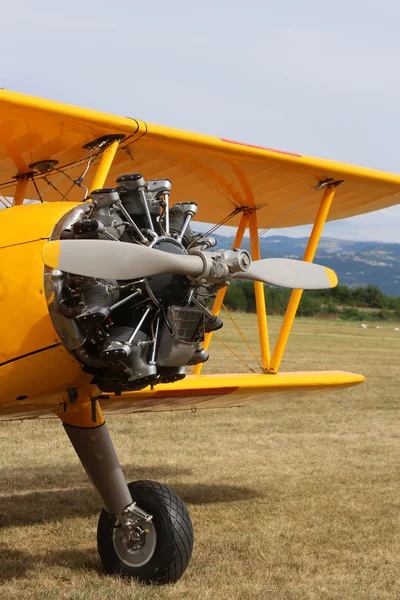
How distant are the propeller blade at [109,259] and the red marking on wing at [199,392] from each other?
2776mm

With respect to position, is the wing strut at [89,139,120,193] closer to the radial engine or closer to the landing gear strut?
the radial engine

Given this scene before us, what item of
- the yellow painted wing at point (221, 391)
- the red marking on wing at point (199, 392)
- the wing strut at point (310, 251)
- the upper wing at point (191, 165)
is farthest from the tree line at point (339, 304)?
the red marking on wing at point (199, 392)

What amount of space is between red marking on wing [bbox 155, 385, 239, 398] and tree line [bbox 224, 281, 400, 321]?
31009 mm

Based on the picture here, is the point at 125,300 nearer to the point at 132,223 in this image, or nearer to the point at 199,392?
the point at 132,223

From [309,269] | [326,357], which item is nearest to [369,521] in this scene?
[309,269]

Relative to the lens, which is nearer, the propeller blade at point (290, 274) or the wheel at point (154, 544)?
the propeller blade at point (290, 274)

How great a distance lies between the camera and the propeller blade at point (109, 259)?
13.1 feet

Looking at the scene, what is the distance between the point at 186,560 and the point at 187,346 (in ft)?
5.55

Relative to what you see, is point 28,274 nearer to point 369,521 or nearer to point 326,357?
point 369,521

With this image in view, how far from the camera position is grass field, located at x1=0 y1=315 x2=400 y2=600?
5160mm

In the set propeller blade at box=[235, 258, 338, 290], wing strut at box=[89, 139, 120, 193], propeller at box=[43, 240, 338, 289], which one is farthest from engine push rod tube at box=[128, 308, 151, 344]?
wing strut at box=[89, 139, 120, 193]

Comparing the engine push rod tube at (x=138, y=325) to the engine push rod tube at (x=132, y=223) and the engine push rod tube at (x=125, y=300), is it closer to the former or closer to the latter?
the engine push rod tube at (x=125, y=300)

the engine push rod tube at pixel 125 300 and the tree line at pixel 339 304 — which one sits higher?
the engine push rod tube at pixel 125 300

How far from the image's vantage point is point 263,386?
24.3 feet
